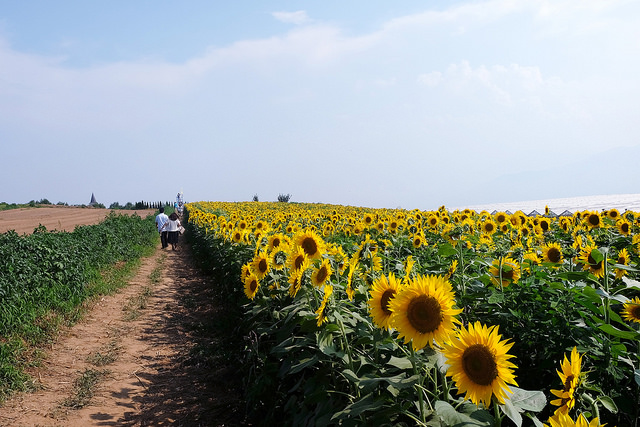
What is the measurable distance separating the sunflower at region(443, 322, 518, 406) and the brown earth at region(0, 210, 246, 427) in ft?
9.85

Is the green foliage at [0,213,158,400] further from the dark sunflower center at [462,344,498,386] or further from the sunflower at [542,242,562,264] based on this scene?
the sunflower at [542,242,562,264]

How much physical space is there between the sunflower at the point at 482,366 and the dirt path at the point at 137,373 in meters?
3.05

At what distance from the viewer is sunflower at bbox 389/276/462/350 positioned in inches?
66.0

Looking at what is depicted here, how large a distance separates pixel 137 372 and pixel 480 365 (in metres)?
4.89

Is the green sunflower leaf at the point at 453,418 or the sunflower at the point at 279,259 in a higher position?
the sunflower at the point at 279,259

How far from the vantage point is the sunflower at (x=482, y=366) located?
1.44 metres

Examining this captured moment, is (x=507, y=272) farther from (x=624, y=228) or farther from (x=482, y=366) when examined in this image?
(x=624, y=228)

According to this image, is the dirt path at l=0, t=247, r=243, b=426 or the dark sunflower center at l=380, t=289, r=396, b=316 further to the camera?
the dirt path at l=0, t=247, r=243, b=426

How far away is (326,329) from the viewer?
7.74 feet

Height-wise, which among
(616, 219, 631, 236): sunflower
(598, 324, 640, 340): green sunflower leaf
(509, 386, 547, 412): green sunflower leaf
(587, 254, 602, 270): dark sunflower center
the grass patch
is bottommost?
the grass patch

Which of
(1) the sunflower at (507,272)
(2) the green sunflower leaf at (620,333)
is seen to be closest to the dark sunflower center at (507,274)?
(1) the sunflower at (507,272)

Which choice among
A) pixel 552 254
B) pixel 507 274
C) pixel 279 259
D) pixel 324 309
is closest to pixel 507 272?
pixel 507 274

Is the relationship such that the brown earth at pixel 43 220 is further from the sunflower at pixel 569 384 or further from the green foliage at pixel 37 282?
the sunflower at pixel 569 384

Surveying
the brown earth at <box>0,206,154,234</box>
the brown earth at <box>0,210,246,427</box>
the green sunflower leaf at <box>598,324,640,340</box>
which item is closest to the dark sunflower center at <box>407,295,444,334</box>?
the green sunflower leaf at <box>598,324,640,340</box>
